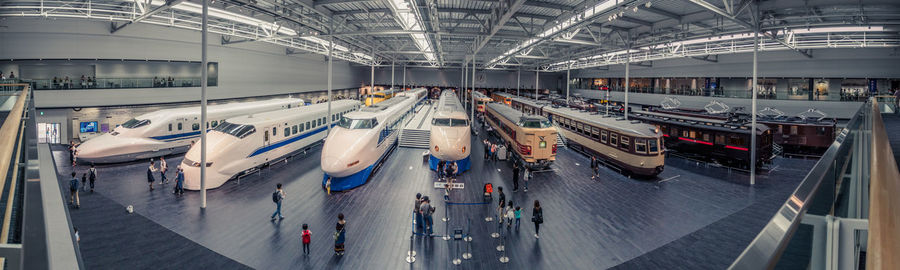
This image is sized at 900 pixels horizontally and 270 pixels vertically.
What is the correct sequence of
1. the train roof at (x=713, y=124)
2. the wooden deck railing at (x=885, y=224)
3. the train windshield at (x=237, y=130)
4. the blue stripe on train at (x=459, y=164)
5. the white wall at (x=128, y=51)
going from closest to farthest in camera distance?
the wooden deck railing at (x=885, y=224) → the train windshield at (x=237, y=130) → the blue stripe on train at (x=459, y=164) → the train roof at (x=713, y=124) → the white wall at (x=128, y=51)

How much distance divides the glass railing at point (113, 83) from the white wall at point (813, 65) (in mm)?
41192

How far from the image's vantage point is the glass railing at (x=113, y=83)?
1931cm

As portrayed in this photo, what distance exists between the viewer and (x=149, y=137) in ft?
56.9

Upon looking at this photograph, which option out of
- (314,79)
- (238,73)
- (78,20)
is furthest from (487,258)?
(314,79)

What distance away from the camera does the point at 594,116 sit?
21.2 meters

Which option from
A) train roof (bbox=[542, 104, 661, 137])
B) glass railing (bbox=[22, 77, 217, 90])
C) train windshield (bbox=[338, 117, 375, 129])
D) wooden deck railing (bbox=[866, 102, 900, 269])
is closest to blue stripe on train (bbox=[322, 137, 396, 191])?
train windshield (bbox=[338, 117, 375, 129])

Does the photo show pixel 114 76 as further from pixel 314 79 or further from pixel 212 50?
pixel 314 79

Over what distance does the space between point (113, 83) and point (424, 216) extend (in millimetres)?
21801

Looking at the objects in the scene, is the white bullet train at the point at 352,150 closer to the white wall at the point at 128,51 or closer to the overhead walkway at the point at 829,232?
the overhead walkway at the point at 829,232

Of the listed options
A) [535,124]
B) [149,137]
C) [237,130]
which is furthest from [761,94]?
[149,137]

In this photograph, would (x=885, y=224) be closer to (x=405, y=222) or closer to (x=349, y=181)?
(x=405, y=222)

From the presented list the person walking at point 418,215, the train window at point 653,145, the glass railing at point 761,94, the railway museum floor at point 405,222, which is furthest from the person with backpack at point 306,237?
the glass railing at point 761,94

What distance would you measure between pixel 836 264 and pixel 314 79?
4383 cm

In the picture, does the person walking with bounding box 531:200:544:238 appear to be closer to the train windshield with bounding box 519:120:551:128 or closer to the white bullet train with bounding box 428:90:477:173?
the white bullet train with bounding box 428:90:477:173
